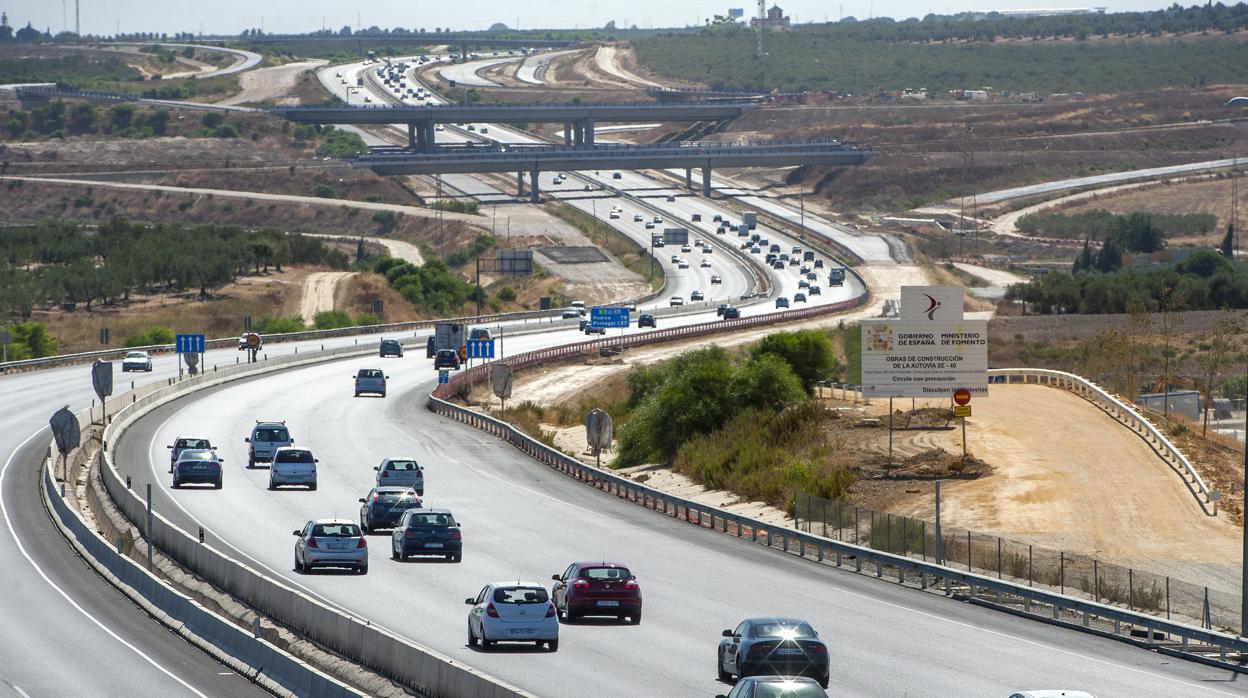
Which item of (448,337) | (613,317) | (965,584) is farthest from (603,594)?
(613,317)

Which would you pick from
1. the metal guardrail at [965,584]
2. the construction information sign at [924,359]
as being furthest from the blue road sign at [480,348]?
the construction information sign at [924,359]

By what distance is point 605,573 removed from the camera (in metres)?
33.9

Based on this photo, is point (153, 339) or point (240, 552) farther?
point (153, 339)

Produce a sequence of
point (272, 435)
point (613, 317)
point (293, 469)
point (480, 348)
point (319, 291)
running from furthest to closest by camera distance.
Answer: point (319, 291)
point (613, 317)
point (480, 348)
point (272, 435)
point (293, 469)

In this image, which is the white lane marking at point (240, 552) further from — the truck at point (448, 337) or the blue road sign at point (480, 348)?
the truck at point (448, 337)

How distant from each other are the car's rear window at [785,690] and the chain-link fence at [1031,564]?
14.3 meters

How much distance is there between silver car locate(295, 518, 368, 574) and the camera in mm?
39375

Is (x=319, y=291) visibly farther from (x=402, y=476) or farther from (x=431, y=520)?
(x=431, y=520)

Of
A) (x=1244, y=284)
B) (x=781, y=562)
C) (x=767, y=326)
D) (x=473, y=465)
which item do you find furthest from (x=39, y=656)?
(x=1244, y=284)

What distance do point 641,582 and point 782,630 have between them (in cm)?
1289

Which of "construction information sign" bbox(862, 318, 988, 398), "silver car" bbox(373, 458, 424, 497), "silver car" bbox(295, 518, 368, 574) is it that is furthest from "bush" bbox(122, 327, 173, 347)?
"silver car" bbox(295, 518, 368, 574)

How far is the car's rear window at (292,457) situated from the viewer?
185 ft

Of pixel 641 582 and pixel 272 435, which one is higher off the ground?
pixel 641 582

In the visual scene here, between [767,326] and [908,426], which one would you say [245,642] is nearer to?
[908,426]
